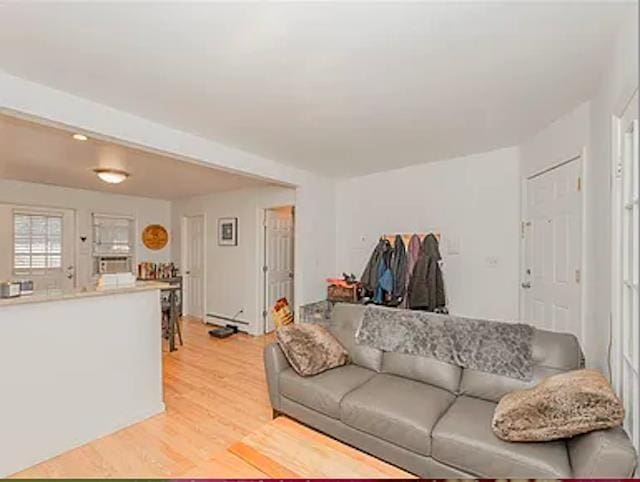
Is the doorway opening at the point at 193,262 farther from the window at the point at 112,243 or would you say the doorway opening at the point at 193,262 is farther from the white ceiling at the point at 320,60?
the white ceiling at the point at 320,60

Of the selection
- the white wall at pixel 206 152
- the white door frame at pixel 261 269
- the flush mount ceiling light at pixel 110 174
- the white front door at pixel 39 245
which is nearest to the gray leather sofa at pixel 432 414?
the white wall at pixel 206 152

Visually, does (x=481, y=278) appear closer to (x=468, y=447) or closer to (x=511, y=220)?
(x=511, y=220)

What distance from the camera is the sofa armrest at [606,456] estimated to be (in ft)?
4.40

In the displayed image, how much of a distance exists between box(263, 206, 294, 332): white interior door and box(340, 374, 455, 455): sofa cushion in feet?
10.5

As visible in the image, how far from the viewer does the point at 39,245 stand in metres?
5.18

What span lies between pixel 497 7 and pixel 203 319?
5676 mm

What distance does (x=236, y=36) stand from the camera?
1.61 metres

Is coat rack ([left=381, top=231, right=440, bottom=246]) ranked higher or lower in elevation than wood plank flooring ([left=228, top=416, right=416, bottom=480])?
higher

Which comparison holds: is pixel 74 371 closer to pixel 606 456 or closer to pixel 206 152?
pixel 206 152

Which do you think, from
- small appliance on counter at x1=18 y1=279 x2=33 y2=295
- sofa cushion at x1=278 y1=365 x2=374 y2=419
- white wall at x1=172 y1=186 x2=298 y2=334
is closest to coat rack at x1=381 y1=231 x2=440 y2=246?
→ white wall at x1=172 y1=186 x2=298 y2=334

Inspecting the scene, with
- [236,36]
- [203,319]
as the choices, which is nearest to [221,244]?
[203,319]

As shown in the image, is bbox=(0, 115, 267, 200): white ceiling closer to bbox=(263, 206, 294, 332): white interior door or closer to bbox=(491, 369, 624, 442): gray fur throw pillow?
bbox=(263, 206, 294, 332): white interior door

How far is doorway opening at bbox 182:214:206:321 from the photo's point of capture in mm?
6133

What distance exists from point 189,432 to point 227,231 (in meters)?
3.49
